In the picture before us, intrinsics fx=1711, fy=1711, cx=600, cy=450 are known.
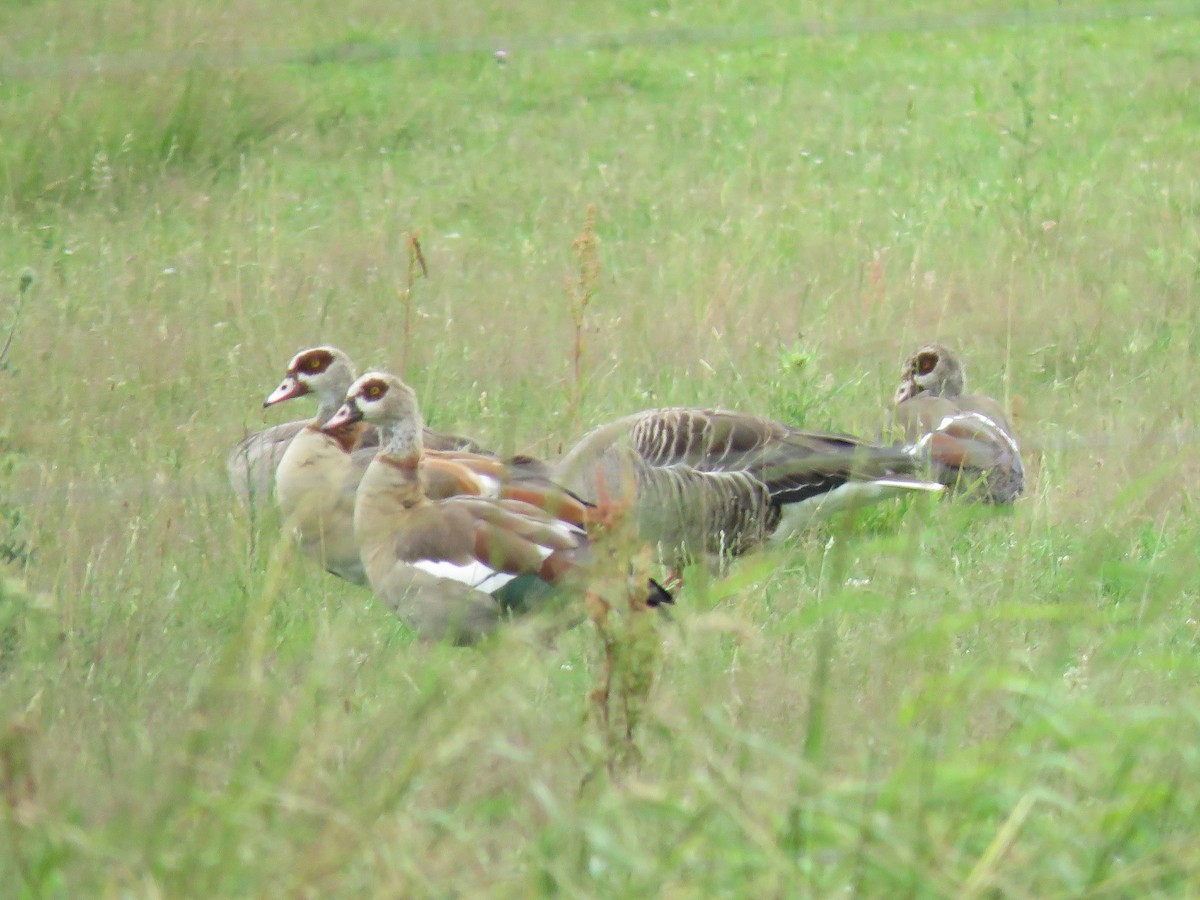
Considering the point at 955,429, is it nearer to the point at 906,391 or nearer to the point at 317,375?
the point at 906,391

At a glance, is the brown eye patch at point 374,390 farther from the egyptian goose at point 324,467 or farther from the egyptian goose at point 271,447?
the egyptian goose at point 271,447

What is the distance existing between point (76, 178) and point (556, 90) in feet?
17.6

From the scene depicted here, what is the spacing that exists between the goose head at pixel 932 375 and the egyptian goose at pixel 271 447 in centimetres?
173

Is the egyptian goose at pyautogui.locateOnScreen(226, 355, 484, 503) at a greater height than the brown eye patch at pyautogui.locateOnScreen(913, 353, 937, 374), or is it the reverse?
the brown eye patch at pyautogui.locateOnScreen(913, 353, 937, 374)

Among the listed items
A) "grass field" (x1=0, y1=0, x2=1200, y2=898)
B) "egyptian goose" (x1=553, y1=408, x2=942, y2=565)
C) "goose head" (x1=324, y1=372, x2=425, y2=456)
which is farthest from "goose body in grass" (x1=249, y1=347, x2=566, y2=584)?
"egyptian goose" (x1=553, y1=408, x2=942, y2=565)

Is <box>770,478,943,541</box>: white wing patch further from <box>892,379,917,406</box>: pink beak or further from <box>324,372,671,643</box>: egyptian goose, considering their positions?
<box>324,372,671,643</box>: egyptian goose

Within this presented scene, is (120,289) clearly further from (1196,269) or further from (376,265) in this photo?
(1196,269)

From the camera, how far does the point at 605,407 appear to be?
7.05 meters

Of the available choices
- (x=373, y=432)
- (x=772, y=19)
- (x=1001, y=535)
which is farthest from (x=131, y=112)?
(x=772, y=19)

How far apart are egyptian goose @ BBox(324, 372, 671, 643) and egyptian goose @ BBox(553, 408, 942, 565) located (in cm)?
78

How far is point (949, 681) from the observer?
2842mm

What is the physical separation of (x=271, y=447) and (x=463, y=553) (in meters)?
1.68

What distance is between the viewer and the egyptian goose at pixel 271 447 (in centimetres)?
607

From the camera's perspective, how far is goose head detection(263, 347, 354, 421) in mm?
6738
